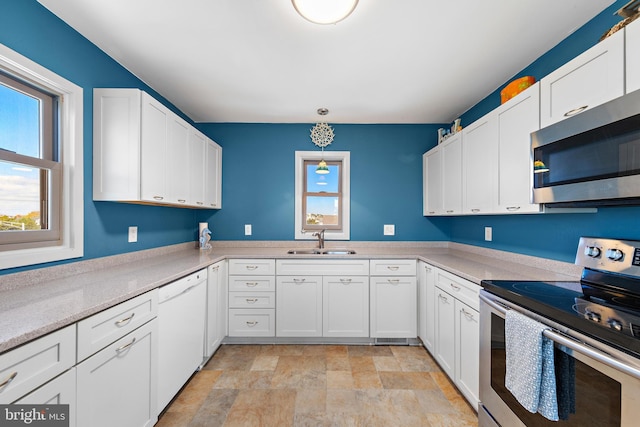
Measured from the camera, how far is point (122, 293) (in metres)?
1.30

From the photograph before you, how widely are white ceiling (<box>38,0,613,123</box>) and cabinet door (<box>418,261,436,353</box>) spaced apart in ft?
5.52

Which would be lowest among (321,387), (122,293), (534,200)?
(321,387)

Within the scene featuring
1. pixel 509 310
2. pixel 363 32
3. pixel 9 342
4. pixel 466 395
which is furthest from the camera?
pixel 466 395

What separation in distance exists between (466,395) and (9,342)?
7.54ft

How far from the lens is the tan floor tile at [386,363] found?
2256 millimetres

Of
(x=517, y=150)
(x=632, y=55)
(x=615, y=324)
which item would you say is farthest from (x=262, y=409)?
(x=632, y=55)

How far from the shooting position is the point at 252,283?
2645 mm

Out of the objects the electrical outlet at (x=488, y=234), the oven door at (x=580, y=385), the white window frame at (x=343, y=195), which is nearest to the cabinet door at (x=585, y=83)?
the oven door at (x=580, y=385)

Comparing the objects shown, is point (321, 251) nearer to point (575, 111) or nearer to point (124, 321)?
point (124, 321)

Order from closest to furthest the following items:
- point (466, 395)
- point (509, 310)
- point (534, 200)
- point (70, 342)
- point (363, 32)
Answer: point (70, 342), point (509, 310), point (534, 200), point (363, 32), point (466, 395)

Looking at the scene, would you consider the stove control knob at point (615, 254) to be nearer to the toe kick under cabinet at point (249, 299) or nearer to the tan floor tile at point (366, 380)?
the tan floor tile at point (366, 380)

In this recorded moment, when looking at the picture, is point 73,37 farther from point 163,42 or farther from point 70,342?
point 70,342

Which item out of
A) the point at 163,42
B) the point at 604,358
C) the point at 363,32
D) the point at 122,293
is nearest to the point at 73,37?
the point at 163,42

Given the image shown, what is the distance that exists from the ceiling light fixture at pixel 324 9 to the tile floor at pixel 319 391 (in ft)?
7.71
